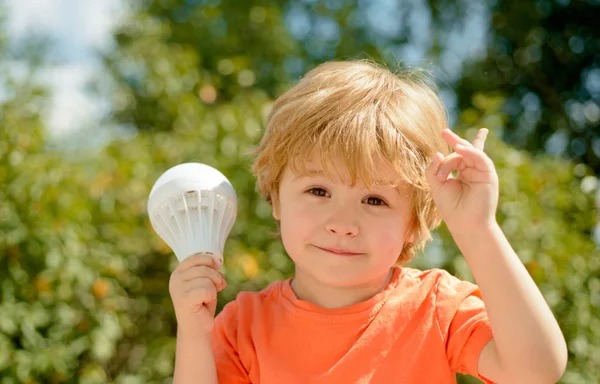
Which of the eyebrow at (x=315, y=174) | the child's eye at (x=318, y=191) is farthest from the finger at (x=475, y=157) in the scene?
the child's eye at (x=318, y=191)

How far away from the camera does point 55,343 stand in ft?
9.89

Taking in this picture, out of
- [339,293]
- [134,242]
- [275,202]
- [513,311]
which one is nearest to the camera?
[513,311]

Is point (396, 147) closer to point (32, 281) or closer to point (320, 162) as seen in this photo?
point (320, 162)

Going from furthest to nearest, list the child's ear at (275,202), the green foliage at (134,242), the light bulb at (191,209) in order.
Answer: the green foliage at (134,242), the child's ear at (275,202), the light bulb at (191,209)

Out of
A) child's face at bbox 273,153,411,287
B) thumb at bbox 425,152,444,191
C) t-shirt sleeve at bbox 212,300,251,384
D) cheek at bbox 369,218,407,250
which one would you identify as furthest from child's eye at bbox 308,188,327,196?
t-shirt sleeve at bbox 212,300,251,384

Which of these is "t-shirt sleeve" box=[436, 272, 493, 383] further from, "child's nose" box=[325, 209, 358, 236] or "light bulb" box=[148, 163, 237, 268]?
"light bulb" box=[148, 163, 237, 268]

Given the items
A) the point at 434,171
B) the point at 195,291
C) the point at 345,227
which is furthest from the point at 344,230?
the point at 195,291

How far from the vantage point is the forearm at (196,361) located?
172 centimetres

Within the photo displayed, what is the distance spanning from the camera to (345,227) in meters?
1.65

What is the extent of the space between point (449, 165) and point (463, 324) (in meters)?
0.34

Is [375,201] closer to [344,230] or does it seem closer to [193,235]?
[344,230]

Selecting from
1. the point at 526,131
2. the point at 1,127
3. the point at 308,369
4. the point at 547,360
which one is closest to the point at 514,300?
the point at 547,360

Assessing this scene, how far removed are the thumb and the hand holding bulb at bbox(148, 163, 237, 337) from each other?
1.50 feet

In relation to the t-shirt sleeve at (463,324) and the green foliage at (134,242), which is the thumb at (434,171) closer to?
the t-shirt sleeve at (463,324)
